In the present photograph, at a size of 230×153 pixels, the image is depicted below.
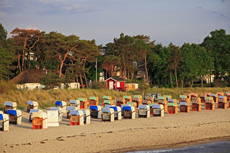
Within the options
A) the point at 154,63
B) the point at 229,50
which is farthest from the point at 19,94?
the point at 229,50

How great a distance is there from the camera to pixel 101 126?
48.5 ft

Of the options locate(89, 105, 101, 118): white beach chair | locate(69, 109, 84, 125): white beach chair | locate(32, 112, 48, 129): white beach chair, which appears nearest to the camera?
locate(32, 112, 48, 129): white beach chair

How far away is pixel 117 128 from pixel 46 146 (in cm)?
436

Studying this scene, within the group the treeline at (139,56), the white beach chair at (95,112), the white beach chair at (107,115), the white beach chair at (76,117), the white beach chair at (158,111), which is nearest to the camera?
the white beach chair at (76,117)

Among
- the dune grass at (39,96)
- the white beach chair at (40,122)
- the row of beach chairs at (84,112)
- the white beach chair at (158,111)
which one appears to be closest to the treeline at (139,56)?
the dune grass at (39,96)

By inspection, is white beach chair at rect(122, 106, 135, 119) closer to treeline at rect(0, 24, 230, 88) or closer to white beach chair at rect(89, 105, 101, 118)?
white beach chair at rect(89, 105, 101, 118)

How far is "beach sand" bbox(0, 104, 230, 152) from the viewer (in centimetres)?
1111

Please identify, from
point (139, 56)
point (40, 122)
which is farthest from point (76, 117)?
point (139, 56)

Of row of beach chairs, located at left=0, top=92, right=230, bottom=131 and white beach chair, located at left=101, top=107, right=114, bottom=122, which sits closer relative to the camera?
row of beach chairs, located at left=0, top=92, right=230, bottom=131

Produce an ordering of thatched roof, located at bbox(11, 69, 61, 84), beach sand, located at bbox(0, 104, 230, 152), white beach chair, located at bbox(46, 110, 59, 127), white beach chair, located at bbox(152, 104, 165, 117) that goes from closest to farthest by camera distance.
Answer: beach sand, located at bbox(0, 104, 230, 152), white beach chair, located at bbox(46, 110, 59, 127), white beach chair, located at bbox(152, 104, 165, 117), thatched roof, located at bbox(11, 69, 61, 84)

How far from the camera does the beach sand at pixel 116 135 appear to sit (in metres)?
11.1

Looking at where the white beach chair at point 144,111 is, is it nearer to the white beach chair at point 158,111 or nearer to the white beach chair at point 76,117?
the white beach chair at point 158,111

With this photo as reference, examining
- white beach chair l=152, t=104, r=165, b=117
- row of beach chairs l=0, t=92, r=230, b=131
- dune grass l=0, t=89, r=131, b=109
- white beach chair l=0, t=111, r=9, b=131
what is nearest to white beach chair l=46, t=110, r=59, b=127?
row of beach chairs l=0, t=92, r=230, b=131

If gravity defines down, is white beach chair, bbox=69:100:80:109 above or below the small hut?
below
